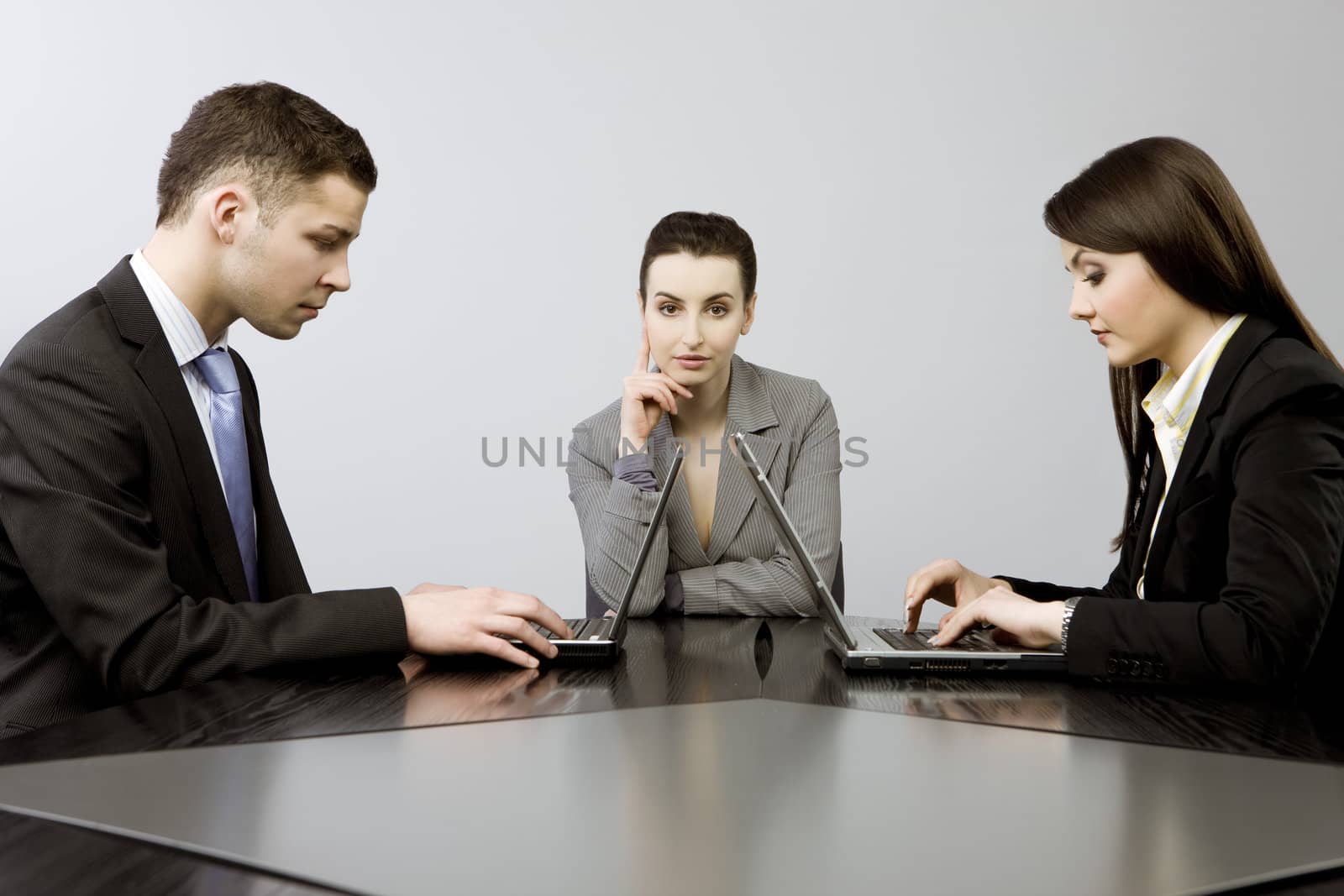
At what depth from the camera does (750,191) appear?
15.0 ft

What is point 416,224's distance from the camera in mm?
4617

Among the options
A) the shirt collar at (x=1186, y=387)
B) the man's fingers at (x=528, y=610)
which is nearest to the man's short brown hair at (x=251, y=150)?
the man's fingers at (x=528, y=610)

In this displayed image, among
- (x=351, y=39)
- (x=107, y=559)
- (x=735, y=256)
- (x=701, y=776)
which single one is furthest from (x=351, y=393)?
(x=701, y=776)

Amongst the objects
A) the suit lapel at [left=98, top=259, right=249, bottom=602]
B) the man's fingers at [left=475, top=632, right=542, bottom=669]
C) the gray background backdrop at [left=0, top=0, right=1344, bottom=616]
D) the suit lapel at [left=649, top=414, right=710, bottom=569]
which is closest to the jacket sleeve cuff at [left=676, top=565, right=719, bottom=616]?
the suit lapel at [left=649, top=414, right=710, bottom=569]

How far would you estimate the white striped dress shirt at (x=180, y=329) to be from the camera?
1759 millimetres

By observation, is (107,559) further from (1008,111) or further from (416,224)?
(1008,111)

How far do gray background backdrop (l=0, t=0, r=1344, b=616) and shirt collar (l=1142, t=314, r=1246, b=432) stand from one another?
2.50 metres

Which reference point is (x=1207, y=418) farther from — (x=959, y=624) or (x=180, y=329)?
(x=180, y=329)

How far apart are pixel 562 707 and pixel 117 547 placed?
623mm

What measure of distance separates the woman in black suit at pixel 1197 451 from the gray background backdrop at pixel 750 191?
8.12ft

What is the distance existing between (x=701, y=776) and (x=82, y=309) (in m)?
1.20

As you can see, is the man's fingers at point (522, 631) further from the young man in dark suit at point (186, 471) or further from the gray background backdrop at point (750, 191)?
the gray background backdrop at point (750, 191)

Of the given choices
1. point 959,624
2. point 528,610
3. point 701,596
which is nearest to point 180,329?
point 528,610

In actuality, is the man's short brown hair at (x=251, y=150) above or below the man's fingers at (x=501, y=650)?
above
